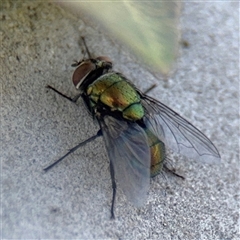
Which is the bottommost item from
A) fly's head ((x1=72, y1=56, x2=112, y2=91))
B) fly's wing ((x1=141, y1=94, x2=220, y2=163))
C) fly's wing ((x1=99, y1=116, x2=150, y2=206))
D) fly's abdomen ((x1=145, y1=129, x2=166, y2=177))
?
fly's wing ((x1=141, y1=94, x2=220, y2=163))

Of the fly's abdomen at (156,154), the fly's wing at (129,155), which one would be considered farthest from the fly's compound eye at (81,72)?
the fly's abdomen at (156,154)

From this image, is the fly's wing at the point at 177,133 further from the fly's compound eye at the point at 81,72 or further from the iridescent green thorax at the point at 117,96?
the fly's compound eye at the point at 81,72


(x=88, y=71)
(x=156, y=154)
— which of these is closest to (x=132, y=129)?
(x=156, y=154)

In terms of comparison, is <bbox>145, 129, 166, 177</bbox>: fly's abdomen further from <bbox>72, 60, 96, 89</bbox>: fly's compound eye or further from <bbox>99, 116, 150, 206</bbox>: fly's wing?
<bbox>72, 60, 96, 89</bbox>: fly's compound eye

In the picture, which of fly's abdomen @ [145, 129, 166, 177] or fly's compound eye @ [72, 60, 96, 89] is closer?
fly's abdomen @ [145, 129, 166, 177]

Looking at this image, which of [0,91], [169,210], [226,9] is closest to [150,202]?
[169,210]

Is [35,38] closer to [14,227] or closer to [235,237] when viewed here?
[14,227]

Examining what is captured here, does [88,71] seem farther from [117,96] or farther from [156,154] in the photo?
[156,154]

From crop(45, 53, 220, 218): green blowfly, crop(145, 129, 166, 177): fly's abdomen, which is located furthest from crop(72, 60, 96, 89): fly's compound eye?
crop(145, 129, 166, 177): fly's abdomen

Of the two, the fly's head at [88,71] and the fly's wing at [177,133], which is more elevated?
the fly's head at [88,71]
